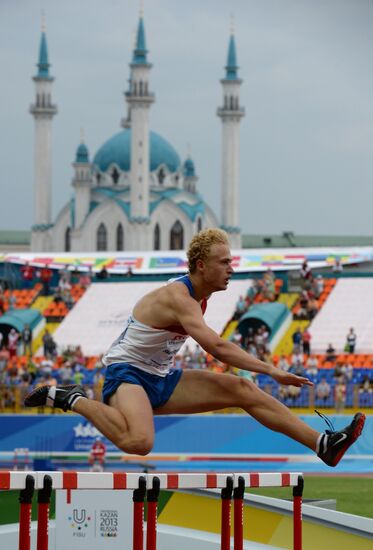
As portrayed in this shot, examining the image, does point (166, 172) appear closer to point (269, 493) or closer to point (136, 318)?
point (269, 493)

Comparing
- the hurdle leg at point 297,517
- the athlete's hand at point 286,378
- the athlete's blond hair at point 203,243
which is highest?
the athlete's blond hair at point 203,243

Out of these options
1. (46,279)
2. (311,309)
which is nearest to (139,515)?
(311,309)

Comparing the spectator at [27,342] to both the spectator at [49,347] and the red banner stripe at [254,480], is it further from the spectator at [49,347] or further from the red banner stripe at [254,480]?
the red banner stripe at [254,480]

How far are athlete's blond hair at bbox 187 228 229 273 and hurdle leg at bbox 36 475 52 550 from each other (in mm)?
1693

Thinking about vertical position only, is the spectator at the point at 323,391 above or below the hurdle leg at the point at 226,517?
above

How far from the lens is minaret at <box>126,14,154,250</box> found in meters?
84.1

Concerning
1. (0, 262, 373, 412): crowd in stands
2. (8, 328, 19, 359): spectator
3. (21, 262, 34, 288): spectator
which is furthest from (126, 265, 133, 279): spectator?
(8, 328, 19, 359): spectator

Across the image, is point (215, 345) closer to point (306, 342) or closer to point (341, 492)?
point (341, 492)

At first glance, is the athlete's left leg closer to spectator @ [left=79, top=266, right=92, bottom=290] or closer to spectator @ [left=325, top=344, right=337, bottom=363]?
spectator @ [left=325, top=344, right=337, bottom=363]

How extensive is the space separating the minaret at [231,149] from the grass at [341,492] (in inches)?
2457

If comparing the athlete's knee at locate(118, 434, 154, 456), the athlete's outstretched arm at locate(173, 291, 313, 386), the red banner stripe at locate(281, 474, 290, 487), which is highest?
the athlete's outstretched arm at locate(173, 291, 313, 386)

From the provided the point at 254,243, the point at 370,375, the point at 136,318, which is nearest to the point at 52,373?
the point at 370,375

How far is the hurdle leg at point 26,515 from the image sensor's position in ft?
23.0

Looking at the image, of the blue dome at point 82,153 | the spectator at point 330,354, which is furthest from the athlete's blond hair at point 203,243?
the blue dome at point 82,153
